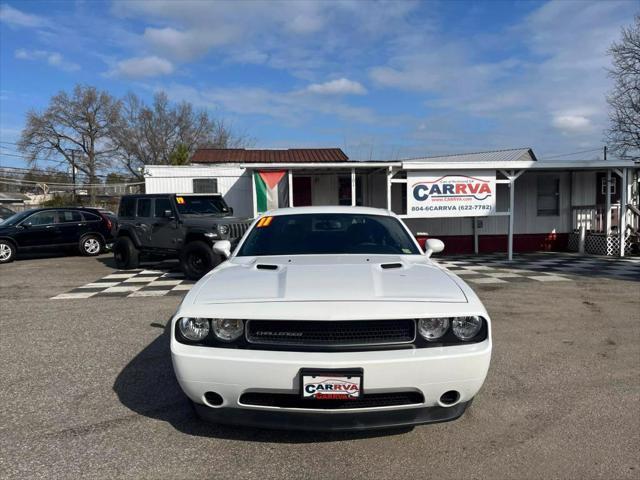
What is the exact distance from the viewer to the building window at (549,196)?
15.6 metres

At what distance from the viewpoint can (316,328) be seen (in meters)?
2.53

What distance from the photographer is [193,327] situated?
265 centimetres

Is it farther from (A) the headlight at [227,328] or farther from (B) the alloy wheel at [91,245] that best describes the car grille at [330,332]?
(B) the alloy wheel at [91,245]

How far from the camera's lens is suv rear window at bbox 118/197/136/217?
10914 millimetres

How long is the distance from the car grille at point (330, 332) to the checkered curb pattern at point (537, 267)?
719 centimetres

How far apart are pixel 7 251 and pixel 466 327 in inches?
549

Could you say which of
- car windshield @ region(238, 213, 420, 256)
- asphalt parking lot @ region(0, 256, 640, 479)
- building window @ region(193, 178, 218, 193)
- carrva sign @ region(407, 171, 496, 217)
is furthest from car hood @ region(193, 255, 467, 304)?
building window @ region(193, 178, 218, 193)

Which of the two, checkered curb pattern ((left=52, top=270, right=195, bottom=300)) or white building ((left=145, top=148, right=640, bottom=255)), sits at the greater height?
white building ((left=145, top=148, right=640, bottom=255))

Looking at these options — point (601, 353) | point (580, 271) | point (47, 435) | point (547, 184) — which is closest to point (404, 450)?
point (47, 435)

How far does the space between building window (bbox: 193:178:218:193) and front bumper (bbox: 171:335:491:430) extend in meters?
12.5

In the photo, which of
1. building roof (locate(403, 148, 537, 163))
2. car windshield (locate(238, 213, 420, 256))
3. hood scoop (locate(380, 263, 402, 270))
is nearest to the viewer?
hood scoop (locate(380, 263, 402, 270))

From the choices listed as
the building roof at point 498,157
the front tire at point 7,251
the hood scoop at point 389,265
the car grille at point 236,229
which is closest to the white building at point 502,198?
the car grille at point 236,229

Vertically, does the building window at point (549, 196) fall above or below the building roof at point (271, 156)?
below

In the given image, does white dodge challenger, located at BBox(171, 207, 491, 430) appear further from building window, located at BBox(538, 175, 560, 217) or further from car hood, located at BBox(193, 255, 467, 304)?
building window, located at BBox(538, 175, 560, 217)
